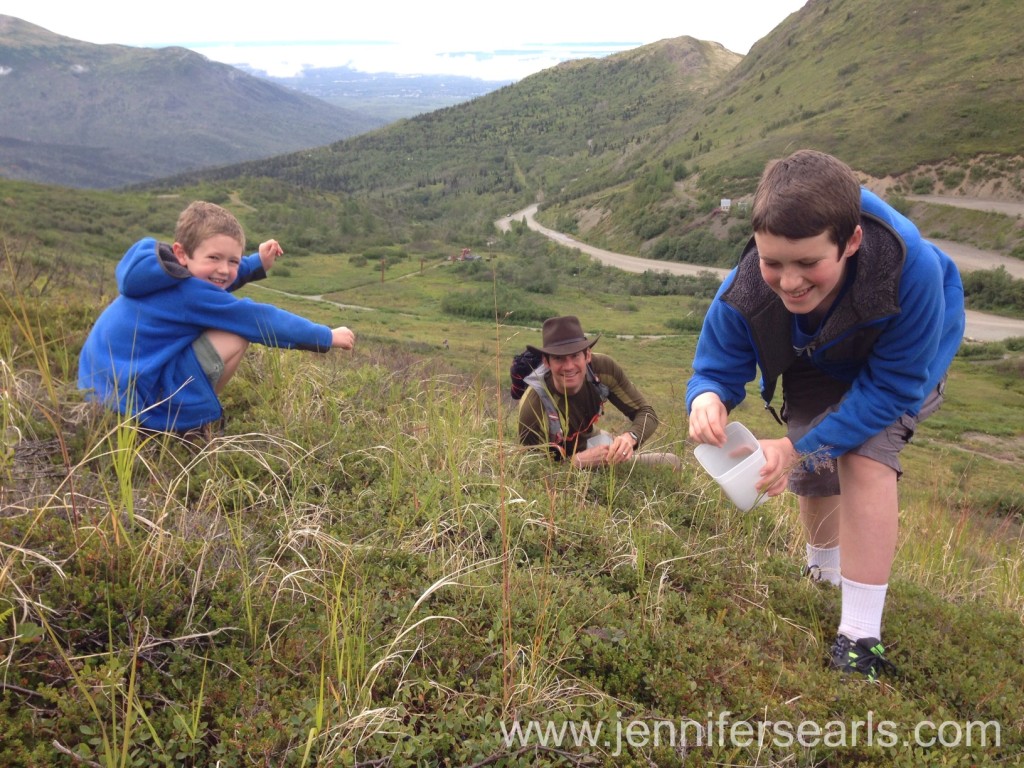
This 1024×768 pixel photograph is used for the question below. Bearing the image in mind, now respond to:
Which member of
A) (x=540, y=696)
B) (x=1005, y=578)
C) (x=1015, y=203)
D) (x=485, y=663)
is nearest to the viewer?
(x=540, y=696)

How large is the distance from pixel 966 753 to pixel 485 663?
4.44ft

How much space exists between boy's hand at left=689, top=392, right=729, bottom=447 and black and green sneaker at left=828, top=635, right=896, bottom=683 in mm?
802

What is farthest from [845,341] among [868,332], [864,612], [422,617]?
[422,617]

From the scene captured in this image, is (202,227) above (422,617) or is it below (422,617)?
above

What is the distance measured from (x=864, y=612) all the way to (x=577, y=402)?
6.92 ft

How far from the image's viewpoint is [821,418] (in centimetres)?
264

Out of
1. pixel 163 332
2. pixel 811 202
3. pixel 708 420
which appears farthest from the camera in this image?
pixel 163 332

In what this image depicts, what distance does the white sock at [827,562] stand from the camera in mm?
2938

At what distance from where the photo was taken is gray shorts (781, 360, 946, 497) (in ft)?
8.05

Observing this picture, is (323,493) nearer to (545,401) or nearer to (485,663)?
(485,663)

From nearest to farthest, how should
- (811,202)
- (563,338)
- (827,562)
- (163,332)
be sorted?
(811,202) < (827,562) < (163,332) < (563,338)

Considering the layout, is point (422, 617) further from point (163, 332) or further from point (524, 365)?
point (524, 365)

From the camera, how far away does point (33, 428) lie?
2795 mm

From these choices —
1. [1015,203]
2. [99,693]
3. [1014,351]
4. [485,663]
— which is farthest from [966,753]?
[1015,203]
